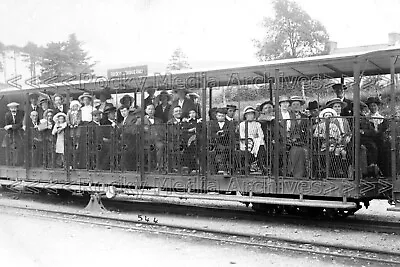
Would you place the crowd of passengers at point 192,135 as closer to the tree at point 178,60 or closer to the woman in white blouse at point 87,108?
the woman in white blouse at point 87,108

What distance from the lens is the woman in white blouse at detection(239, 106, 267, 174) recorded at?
843 cm

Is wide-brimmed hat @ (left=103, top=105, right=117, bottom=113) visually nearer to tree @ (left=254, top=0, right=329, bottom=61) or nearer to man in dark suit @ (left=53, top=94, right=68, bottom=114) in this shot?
man in dark suit @ (left=53, top=94, right=68, bottom=114)

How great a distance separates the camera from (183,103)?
376 inches

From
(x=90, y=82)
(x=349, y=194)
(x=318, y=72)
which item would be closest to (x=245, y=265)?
(x=349, y=194)

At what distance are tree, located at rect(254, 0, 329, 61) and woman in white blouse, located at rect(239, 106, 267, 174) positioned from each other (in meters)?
14.7

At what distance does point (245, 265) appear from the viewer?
5902 millimetres

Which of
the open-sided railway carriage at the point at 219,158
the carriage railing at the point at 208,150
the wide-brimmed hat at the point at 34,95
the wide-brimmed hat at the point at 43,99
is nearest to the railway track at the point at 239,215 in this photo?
the open-sided railway carriage at the point at 219,158

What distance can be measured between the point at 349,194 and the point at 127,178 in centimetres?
446

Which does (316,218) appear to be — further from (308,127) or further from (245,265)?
(245,265)

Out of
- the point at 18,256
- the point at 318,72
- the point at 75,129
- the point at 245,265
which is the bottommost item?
the point at 245,265

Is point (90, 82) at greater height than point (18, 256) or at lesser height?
greater

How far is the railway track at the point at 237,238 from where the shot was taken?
20.5ft

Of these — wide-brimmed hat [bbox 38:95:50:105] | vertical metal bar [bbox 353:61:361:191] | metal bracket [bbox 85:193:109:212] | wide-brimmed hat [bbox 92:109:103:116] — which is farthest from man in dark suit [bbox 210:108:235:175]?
wide-brimmed hat [bbox 38:95:50:105]

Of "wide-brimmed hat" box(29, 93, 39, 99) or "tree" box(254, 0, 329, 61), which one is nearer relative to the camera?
"wide-brimmed hat" box(29, 93, 39, 99)
